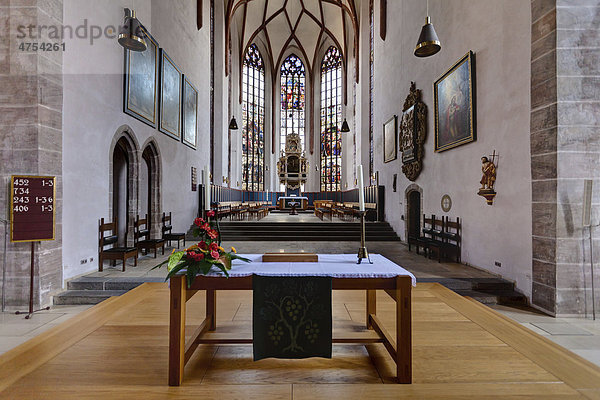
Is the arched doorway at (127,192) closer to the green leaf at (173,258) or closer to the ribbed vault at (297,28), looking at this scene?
the green leaf at (173,258)

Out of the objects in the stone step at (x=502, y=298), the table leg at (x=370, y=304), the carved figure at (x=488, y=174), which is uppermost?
the carved figure at (x=488, y=174)

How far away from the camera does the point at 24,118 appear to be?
3938 mm

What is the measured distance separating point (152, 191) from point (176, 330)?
20.8ft

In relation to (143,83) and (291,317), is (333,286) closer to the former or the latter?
(291,317)

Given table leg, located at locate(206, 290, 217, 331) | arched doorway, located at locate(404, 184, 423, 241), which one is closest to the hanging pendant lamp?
arched doorway, located at locate(404, 184, 423, 241)

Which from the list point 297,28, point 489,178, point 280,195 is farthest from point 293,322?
point 297,28

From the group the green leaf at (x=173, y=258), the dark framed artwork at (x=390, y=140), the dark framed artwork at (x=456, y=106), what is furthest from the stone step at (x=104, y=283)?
the dark framed artwork at (x=390, y=140)

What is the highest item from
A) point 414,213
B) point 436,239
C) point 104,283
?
point 414,213

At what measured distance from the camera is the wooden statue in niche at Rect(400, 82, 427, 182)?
7.57 m

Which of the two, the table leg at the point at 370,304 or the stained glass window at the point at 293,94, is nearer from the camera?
the table leg at the point at 370,304

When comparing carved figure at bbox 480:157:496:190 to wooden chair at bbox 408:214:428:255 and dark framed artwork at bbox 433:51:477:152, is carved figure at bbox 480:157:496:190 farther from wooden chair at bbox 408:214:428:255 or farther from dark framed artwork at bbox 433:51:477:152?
wooden chair at bbox 408:214:428:255

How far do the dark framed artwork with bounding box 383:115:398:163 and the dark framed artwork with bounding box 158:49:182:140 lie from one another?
6.40m

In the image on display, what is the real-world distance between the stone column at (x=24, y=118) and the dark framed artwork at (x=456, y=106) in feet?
20.8

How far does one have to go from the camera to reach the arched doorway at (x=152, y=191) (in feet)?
24.6
